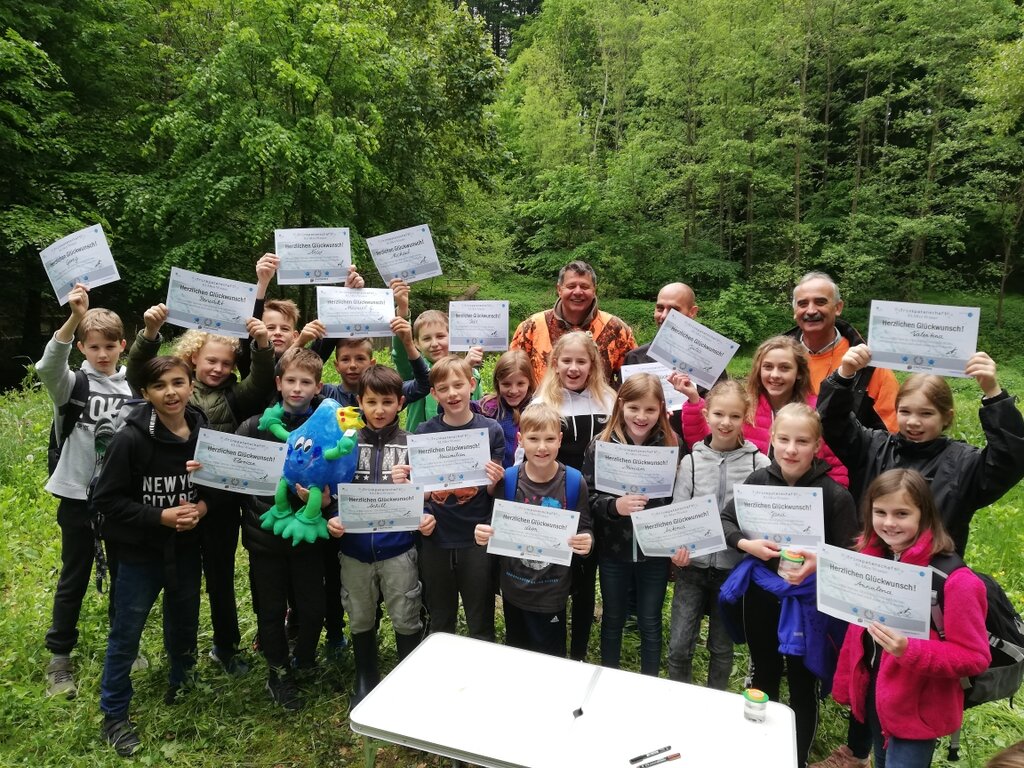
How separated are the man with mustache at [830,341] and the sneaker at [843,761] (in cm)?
176

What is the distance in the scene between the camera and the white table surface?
1951 mm

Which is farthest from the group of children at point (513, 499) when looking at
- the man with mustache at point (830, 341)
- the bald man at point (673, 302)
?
the bald man at point (673, 302)

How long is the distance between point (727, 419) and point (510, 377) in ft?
4.47

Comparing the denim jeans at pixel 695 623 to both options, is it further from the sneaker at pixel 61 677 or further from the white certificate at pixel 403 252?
the sneaker at pixel 61 677

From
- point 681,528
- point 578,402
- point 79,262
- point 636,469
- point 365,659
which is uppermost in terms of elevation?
point 79,262

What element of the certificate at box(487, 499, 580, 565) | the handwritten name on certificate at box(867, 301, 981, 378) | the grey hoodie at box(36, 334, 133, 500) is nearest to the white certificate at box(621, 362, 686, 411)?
the handwritten name on certificate at box(867, 301, 981, 378)

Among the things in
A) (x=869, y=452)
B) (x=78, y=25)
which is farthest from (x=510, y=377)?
(x=78, y=25)

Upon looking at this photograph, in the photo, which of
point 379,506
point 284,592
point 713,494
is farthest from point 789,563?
point 284,592

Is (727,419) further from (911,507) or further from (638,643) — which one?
(638,643)

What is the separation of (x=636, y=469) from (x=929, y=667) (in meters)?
1.37

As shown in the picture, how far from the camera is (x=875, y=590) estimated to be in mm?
2203

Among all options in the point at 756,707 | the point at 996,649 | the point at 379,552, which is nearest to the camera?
the point at 756,707

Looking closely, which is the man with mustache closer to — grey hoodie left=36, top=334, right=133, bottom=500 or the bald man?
the bald man

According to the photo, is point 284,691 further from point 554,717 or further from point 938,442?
point 938,442
